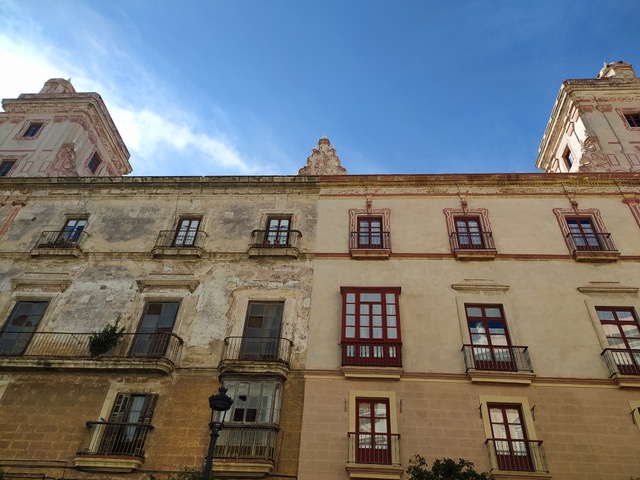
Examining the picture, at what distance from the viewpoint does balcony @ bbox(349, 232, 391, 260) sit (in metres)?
Answer: 17.5

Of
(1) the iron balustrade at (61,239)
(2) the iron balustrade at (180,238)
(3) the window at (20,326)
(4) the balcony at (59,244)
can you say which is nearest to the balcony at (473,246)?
(2) the iron balustrade at (180,238)

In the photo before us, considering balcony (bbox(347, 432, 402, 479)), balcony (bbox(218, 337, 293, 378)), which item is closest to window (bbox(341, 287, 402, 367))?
balcony (bbox(218, 337, 293, 378))

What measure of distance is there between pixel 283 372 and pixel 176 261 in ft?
21.6

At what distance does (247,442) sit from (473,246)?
10.6m

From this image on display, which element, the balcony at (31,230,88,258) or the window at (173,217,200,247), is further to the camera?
the window at (173,217,200,247)

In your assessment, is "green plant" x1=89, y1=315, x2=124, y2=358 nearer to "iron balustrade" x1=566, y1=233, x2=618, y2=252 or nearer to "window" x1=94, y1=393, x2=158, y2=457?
"window" x1=94, y1=393, x2=158, y2=457

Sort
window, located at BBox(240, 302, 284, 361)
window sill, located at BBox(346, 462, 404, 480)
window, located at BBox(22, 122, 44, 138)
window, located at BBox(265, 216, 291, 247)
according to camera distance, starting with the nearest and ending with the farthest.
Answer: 1. window sill, located at BBox(346, 462, 404, 480)
2. window, located at BBox(240, 302, 284, 361)
3. window, located at BBox(265, 216, 291, 247)
4. window, located at BBox(22, 122, 44, 138)

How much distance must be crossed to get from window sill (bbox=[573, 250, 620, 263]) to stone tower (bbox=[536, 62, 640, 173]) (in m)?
5.87

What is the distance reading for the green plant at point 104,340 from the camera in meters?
15.4

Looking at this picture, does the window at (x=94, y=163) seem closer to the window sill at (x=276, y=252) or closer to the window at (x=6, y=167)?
the window at (x=6, y=167)

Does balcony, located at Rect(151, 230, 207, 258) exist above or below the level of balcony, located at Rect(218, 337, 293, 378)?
above

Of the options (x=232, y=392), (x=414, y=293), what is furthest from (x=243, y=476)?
(x=414, y=293)

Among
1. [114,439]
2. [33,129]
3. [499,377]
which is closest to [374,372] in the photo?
[499,377]

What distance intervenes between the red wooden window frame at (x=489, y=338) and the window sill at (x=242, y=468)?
273 inches
